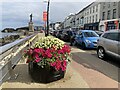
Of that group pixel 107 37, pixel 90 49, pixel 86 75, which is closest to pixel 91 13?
pixel 90 49

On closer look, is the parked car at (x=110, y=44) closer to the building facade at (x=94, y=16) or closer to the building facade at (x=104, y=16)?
the building facade at (x=104, y=16)

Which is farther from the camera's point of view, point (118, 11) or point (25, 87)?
point (118, 11)

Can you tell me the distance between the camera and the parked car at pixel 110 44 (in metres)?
9.80

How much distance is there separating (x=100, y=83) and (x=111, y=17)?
4015cm

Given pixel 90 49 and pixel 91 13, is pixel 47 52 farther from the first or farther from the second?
pixel 91 13

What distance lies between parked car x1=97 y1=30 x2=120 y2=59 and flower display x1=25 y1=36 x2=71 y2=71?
3.95 meters

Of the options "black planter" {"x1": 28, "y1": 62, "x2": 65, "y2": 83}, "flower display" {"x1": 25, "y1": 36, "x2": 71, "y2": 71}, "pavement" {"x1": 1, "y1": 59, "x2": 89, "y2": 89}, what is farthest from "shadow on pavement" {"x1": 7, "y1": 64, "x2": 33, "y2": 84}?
"flower display" {"x1": 25, "y1": 36, "x2": 71, "y2": 71}

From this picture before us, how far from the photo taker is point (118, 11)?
41094mm

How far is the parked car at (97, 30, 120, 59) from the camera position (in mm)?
9797

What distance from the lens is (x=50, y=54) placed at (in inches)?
239

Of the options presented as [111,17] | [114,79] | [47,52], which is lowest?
[114,79]

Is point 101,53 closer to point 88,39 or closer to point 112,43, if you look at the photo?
point 112,43

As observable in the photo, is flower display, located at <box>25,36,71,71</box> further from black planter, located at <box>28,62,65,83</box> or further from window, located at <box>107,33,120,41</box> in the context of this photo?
window, located at <box>107,33,120,41</box>

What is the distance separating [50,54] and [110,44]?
516 centimetres
